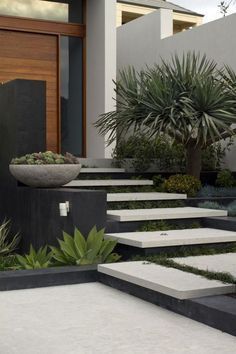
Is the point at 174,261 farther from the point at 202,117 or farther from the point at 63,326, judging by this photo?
the point at 202,117

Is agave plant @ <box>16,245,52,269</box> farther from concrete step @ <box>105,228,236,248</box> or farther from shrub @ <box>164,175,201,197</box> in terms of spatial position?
shrub @ <box>164,175,201,197</box>

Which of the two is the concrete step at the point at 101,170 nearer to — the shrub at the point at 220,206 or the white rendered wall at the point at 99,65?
the white rendered wall at the point at 99,65

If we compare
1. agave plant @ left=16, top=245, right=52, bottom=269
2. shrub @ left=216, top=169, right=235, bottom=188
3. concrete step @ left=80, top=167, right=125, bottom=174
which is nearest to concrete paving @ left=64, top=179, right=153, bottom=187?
concrete step @ left=80, top=167, right=125, bottom=174

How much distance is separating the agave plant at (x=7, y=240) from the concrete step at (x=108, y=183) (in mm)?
1074

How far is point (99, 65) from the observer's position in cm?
1105

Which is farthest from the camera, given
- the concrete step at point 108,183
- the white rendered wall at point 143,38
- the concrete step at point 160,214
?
the white rendered wall at point 143,38

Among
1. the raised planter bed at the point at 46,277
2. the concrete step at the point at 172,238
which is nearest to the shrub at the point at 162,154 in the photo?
the concrete step at the point at 172,238

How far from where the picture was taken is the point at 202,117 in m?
8.15

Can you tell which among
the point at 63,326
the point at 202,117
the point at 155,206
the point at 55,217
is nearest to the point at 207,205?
the point at 155,206

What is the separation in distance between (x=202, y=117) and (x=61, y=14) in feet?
15.1

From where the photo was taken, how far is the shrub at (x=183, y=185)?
8438 millimetres

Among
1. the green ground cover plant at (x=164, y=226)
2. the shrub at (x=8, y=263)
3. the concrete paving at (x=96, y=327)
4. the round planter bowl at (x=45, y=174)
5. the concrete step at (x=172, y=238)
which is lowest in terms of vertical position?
the concrete paving at (x=96, y=327)

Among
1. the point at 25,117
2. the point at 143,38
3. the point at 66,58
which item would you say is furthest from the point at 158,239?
the point at 143,38

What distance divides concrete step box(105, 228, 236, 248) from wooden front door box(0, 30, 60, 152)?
195 inches
